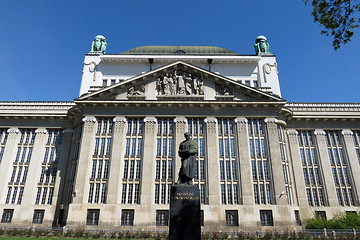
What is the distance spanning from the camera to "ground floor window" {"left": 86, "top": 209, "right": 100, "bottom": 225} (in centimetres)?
3033

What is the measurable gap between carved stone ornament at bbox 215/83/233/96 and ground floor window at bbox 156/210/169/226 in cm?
1774

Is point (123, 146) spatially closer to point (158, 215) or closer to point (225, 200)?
point (158, 215)

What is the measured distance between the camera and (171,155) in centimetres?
3400

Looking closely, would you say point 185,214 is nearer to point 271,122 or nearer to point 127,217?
point 127,217

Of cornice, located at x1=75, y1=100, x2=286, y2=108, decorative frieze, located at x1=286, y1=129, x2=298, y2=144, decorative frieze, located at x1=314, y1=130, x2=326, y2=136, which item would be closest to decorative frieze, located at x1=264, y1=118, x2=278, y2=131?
cornice, located at x1=75, y1=100, x2=286, y2=108

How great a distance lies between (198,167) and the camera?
3331 centimetres

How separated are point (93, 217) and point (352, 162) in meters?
36.6

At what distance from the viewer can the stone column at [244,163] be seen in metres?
31.3

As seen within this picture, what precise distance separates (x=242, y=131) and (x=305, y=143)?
11.2 metres

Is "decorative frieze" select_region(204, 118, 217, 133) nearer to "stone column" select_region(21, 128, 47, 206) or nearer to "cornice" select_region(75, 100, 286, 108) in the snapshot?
"cornice" select_region(75, 100, 286, 108)

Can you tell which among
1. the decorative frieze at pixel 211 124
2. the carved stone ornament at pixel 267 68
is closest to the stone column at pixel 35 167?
the decorative frieze at pixel 211 124

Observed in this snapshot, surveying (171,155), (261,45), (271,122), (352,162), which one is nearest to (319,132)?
(352,162)

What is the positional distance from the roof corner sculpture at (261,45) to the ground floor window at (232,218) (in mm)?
32070

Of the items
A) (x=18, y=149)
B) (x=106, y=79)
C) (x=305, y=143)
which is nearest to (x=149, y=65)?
(x=106, y=79)
